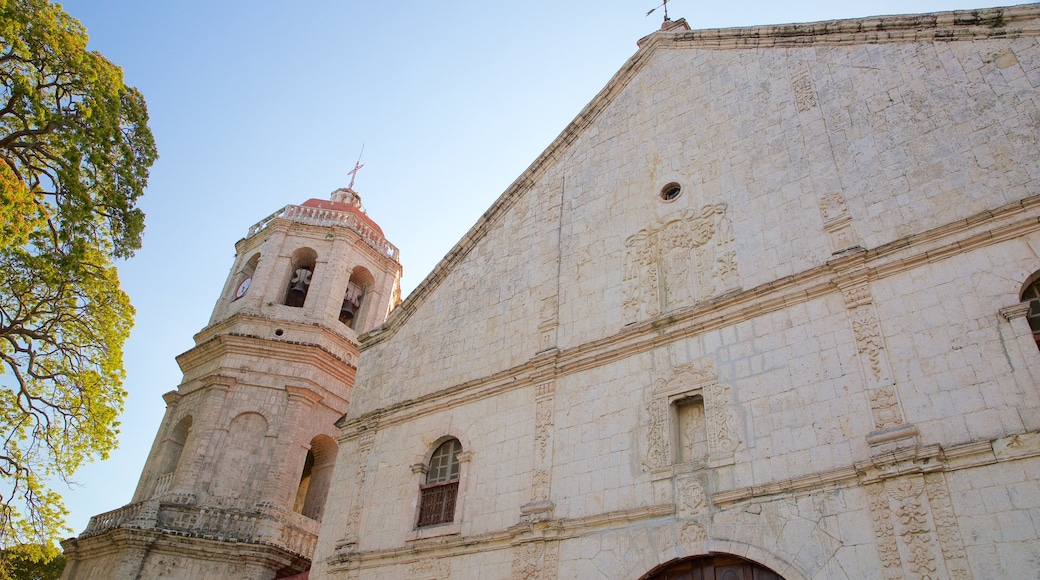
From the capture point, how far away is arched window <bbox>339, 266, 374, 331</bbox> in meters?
22.0

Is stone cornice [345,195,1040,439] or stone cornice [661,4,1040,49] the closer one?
stone cornice [345,195,1040,439]

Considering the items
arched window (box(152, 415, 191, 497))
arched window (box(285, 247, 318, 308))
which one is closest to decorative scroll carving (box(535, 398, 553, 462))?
arched window (box(152, 415, 191, 497))

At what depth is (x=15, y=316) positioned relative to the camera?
1207 centimetres

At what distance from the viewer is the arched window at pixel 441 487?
11742 mm

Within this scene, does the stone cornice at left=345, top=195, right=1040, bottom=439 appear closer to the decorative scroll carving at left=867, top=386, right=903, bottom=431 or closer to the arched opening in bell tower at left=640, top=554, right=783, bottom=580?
the decorative scroll carving at left=867, top=386, right=903, bottom=431

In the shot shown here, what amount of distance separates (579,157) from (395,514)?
24.4 ft

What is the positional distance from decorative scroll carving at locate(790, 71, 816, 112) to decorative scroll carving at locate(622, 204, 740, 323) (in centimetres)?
195

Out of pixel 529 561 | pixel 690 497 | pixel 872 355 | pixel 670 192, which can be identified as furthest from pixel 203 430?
pixel 872 355

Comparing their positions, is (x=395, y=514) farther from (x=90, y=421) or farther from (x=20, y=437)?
A: (x=20, y=437)

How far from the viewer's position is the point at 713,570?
8.43 meters

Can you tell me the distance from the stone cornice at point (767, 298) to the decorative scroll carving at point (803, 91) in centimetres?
299

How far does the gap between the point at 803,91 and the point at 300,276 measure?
15.5m

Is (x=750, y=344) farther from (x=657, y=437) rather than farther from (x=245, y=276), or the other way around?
(x=245, y=276)

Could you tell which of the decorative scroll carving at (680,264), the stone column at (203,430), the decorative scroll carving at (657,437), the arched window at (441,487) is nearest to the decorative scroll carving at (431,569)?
the arched window at (441,487)
